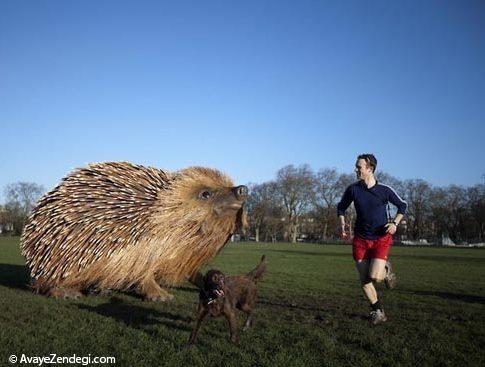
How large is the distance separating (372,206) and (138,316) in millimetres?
4274

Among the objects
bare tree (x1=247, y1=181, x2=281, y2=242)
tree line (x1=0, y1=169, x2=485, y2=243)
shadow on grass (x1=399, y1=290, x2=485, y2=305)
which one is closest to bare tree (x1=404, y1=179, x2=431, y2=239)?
tree line (x1=0, y1=169, x2=485, y2=243)

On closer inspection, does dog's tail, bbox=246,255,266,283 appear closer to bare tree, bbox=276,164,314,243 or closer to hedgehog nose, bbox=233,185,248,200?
hedgehog nose, bbox=233,185,248,200

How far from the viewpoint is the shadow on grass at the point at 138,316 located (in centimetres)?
721

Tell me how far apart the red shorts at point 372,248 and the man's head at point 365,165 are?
41.2 inches

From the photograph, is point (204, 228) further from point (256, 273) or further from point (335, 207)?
point (335, 207)

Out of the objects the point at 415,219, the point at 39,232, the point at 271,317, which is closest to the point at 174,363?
the point at 271,317

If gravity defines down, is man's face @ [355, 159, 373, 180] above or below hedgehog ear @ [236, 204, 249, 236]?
above

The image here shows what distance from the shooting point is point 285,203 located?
98250mm

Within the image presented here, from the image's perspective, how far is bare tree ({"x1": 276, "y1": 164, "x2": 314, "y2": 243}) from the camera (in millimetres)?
96750

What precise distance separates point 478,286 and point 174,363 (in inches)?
461

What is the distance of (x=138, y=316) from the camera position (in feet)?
25.6

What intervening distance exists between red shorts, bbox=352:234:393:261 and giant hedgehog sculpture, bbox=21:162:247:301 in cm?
232

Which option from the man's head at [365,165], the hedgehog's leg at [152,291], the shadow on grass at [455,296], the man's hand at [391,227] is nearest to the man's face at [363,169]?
the man's head at [365,165]

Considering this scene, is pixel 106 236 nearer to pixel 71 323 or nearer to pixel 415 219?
pixel 71 323
